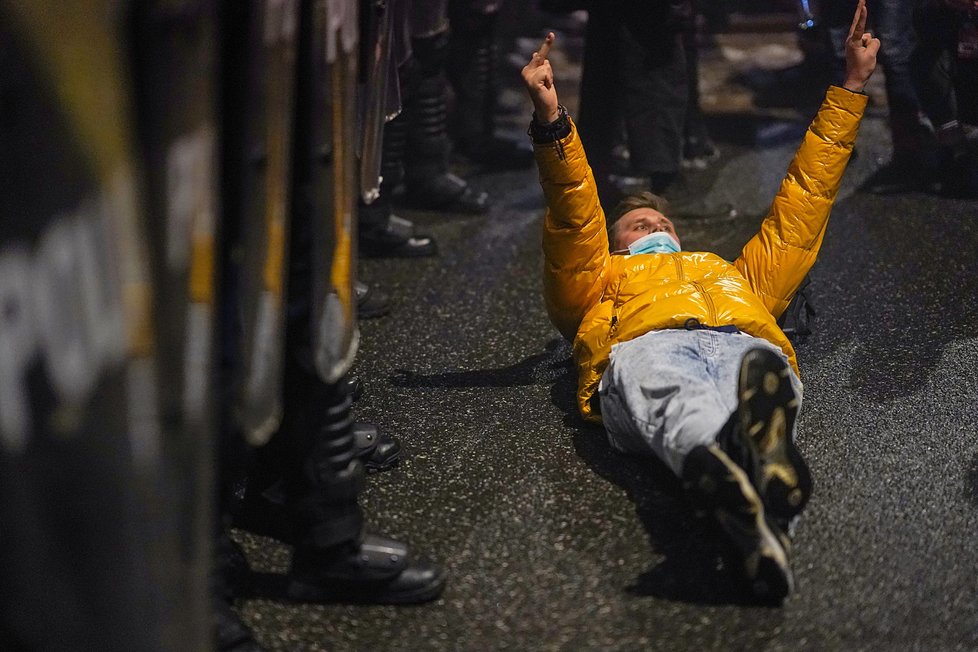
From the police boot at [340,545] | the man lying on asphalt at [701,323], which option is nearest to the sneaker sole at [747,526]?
the man lying on asphalt at [701,323]

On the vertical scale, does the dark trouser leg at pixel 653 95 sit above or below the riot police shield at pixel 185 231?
below

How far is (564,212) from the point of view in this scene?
2.40 meters

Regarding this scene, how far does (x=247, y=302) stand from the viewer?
152 centimetres

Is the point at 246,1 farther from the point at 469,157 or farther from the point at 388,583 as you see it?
the point at 469,157

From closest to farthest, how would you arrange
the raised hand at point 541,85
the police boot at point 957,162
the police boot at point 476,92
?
the raised hand at point 541,85
the police boot at point 957,162
the police boot at point 476,92

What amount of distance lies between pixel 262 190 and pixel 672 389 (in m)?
0.92

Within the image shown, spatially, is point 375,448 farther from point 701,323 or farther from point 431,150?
point 431,150

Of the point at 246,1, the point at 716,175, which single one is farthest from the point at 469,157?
the point at 246,1

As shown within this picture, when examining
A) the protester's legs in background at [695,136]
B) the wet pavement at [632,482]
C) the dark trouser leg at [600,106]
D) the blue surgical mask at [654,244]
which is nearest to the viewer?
the wet pavement at [632,482]

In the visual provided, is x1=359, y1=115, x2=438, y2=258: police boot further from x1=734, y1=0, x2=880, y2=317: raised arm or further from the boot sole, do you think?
the boot sole

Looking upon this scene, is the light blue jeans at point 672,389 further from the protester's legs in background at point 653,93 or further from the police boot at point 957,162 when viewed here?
the police boot at point 957,162

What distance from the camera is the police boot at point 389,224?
344cm

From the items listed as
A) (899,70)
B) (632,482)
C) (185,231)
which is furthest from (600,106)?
(185,231)

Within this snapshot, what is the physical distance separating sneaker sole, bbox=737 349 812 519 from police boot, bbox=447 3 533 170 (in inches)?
94.6
